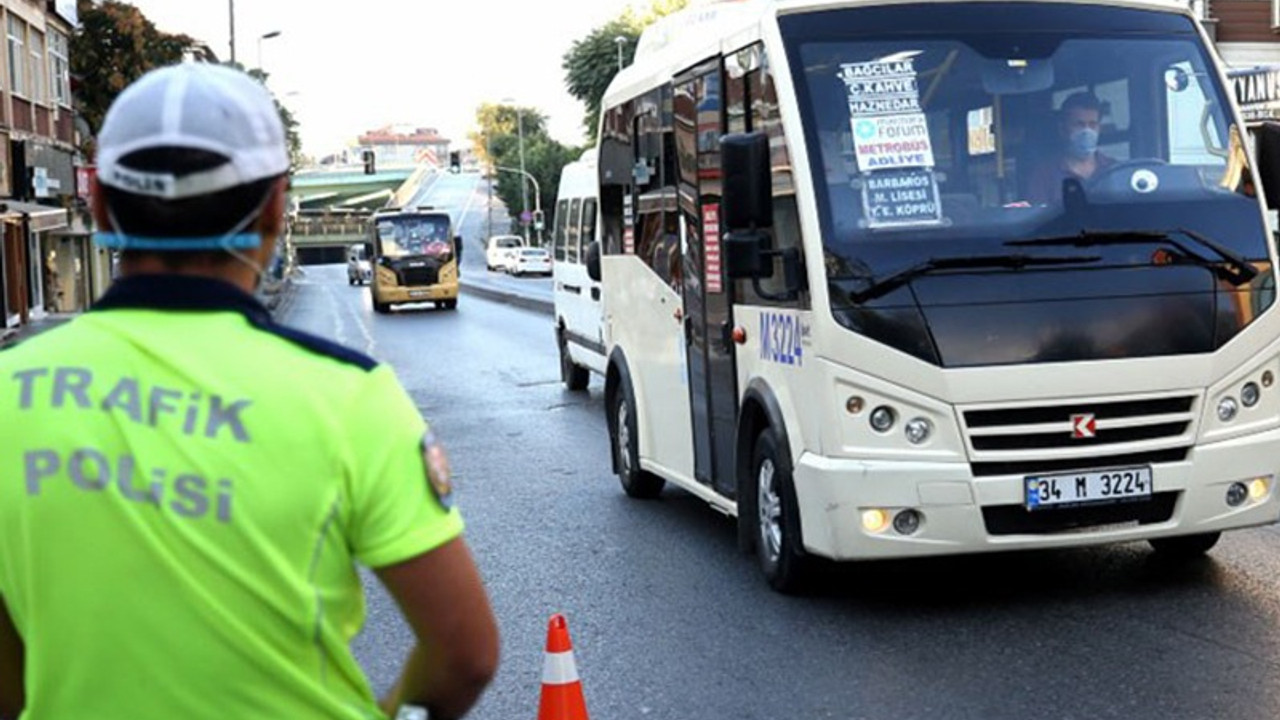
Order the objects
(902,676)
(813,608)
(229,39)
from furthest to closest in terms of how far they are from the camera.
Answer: (229,39)
(813,608)
(902,676)

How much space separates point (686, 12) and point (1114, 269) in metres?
3.85

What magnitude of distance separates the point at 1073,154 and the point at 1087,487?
1425mm

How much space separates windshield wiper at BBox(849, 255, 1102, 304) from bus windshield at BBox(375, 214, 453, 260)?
41.1 m

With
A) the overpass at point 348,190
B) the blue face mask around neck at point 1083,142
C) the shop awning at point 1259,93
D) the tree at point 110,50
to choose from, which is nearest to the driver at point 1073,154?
the blue face mask around neck at point 1083,142

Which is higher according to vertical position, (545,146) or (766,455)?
(545,146)

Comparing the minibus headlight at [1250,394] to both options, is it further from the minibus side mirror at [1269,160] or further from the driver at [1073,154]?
the driver at [1073,154]

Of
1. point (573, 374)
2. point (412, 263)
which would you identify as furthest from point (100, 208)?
point (412, 263)

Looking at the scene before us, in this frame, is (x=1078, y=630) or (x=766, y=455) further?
(x=766, y=455)

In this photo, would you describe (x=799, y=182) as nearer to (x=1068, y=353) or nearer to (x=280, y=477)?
(x=1068, y=353)

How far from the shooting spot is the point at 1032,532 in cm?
709

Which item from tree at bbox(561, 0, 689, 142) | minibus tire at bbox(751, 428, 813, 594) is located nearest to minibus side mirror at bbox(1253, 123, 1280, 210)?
minibus tire at bbox(751, 428, 813, 594)

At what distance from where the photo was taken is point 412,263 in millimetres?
47500

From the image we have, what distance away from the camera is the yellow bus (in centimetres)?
4738

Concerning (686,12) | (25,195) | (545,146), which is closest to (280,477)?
(686,12)
